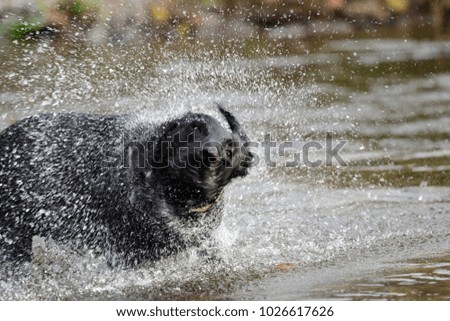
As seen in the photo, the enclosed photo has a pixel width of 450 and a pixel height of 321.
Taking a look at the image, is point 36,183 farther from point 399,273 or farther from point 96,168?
point 399,273

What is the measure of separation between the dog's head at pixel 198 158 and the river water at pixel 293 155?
564mm

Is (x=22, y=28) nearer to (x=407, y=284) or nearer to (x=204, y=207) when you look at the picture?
(x=204, y=207)

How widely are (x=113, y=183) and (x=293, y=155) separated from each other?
3498 millimetres

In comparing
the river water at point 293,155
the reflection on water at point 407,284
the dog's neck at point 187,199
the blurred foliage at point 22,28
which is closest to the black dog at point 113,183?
the dog's neck at point 187,199

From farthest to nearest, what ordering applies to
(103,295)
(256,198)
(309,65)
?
(309,65) → (256,198) → (103,295)

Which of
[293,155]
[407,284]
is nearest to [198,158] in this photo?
[407,284]

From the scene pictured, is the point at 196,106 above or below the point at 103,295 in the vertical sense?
above

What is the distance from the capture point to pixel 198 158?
5027 millimetres

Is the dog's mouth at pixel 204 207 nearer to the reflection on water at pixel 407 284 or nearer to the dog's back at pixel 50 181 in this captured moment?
the dog's back at pixel 50 181

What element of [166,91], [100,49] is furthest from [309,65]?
[166,91]

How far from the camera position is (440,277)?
5172 mm

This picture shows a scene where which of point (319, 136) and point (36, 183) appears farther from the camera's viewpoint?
point (319, 136)

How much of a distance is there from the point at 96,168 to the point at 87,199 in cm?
24

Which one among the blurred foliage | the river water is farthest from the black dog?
the blurred foliage
